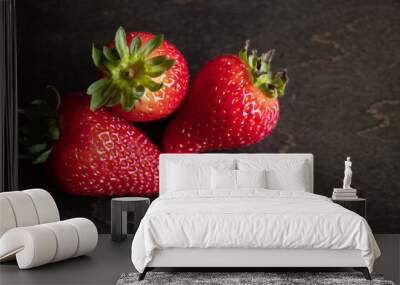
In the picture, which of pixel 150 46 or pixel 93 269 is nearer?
pixel 93 269

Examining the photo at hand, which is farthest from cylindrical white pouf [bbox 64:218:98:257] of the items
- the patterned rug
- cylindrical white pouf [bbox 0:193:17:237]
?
the patterned rug

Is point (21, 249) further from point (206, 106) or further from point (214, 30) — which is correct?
point (214, 30)

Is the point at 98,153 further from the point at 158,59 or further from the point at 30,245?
the point at 30,245

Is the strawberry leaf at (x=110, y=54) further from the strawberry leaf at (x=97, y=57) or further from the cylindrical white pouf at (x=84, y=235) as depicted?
the cylindrical white pouf at (x=84, y=235)

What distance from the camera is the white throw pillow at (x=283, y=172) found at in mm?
6047

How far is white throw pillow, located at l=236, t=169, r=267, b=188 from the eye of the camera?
19.5ft

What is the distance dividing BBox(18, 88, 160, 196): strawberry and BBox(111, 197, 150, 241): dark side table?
200 millimetres

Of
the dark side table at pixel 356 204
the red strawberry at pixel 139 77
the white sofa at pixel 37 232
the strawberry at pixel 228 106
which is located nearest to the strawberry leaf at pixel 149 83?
the red strawberry at pixel 139 77

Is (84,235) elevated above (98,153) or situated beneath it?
situated beneath

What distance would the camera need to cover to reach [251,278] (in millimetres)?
4531

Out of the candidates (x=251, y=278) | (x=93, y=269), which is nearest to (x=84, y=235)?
(x=93, y=269)

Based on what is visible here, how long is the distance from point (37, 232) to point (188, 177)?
5.68ft

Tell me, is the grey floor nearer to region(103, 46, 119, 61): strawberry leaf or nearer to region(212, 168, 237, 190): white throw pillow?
region(212, 168, 237, 190): white throw pillow

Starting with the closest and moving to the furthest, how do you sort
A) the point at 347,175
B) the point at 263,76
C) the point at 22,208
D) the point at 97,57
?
the point at 22,208
the point at 97,57
the point at 263,76
the point at 347,175
